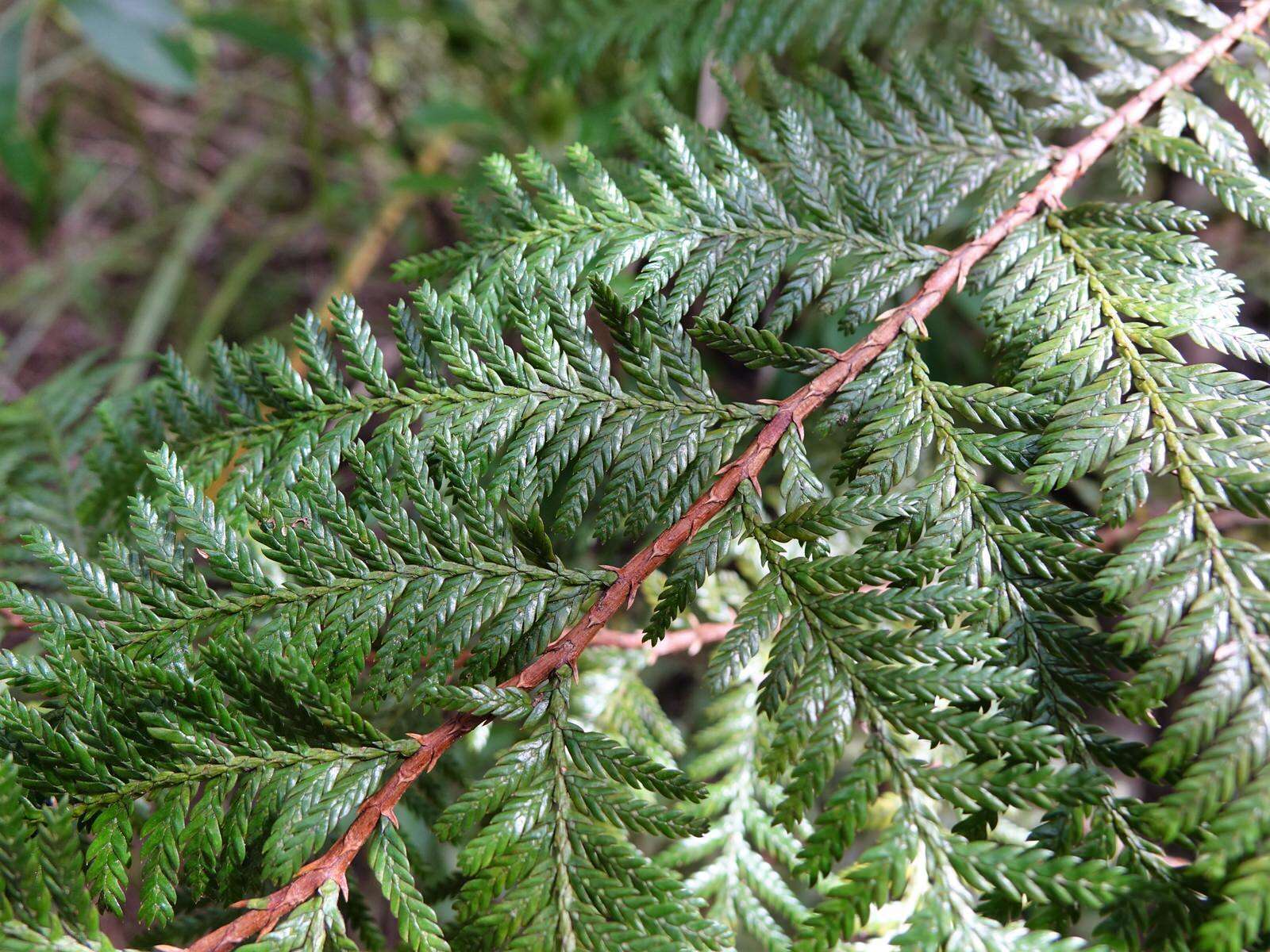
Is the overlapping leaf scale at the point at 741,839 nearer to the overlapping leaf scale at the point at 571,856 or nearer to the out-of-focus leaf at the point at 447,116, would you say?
the overlapping leaf scale at the point at 571,856

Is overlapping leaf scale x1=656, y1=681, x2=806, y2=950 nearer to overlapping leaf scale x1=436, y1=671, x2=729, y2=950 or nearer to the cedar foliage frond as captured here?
the cedar foliage frond

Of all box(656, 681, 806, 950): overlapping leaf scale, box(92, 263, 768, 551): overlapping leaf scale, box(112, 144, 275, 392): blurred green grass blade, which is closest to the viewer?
box(92, 263, 768, 551): overlapping leaf scale

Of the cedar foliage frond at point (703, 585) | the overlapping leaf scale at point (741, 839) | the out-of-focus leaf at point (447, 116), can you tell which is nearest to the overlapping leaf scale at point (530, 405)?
the cedar foliage frond at point (703, 585)

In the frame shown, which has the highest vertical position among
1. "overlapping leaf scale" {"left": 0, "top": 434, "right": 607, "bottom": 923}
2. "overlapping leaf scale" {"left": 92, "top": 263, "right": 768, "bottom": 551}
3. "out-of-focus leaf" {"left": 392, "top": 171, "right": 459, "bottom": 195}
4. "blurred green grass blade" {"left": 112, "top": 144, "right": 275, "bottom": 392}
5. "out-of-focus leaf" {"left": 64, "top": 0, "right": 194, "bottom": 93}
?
"out-of-focus leaf" {"left": 64, "top": 0, "right": 194, "bottom": 93}

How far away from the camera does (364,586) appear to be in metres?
0.93

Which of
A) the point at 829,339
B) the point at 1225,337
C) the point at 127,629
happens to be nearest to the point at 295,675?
the point at 127,629

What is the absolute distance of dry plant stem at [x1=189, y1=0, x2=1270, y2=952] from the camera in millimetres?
799

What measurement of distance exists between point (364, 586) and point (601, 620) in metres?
0.27

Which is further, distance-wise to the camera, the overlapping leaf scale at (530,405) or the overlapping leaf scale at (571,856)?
the overlapping leaf scale at (530,405)

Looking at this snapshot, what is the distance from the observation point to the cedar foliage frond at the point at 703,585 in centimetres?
74

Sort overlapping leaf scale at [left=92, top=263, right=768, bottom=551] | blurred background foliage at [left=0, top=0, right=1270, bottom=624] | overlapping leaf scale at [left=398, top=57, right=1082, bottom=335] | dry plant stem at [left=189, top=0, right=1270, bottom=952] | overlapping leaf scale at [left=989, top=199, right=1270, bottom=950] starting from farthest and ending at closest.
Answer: blurred background foliage at [left=0, top=0, right=1270, bottom=624] → overlapping leaf scale at [left=398, top=57, right=1082, bottom=335] → overlapping leaf scale at [left=92, top=263, right=768, bottom=551] → dry plant stem at [left=189, top=0, right=1270, bottom=952] → overlapping leaf scale at [left=989, top=199, right=1270, bottom=950]

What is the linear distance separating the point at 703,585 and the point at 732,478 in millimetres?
131

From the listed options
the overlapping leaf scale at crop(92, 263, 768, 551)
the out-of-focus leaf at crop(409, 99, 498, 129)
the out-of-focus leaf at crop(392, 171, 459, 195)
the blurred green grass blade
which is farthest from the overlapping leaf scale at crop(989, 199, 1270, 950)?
the blurred green grass blade

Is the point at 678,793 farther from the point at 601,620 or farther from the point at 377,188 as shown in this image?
the point at 377,188
